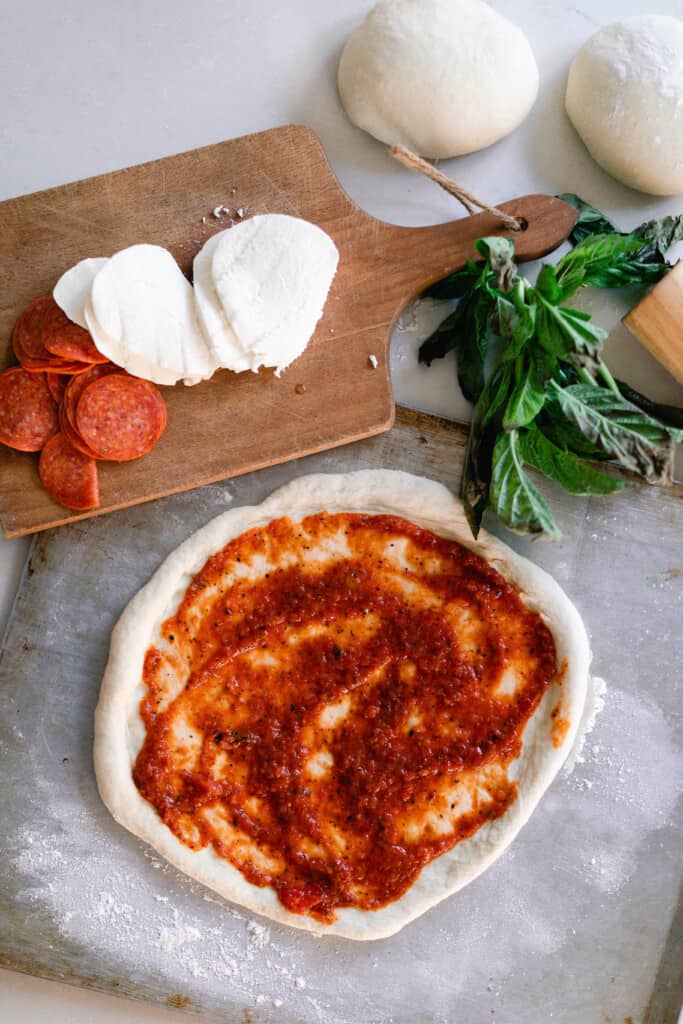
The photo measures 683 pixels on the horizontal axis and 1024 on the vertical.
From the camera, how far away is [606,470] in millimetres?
3127

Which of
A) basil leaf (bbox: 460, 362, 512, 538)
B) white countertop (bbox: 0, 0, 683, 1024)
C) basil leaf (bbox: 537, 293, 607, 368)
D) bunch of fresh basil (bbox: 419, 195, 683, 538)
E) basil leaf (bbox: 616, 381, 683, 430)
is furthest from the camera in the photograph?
white countertop (bbox: 0, 0, 683, 1024)

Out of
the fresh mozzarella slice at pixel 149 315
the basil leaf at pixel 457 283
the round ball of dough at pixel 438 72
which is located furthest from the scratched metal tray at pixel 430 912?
the round ball of dough at pixel 438 72

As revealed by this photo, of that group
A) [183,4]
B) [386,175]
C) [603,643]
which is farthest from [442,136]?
[603,643]

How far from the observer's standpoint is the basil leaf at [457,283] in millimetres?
2988

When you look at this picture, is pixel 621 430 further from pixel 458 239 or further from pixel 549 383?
pixel 458 239

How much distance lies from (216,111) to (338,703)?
7.13 ft

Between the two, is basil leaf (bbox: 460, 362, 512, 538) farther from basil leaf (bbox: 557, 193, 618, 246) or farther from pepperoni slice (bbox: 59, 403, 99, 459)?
pepperoni slice (bbox: 59, 403, 99, 459)

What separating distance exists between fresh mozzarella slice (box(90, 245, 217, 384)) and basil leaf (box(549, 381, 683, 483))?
3.66 ft

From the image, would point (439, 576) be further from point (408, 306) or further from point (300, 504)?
point (408, 306)

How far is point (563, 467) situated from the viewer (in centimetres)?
282

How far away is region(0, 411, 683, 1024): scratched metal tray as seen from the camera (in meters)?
3.13

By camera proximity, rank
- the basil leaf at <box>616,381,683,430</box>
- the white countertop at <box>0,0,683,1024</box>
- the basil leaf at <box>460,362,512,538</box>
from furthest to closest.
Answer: the white countertop at <box>0,0,683,1024</box> < the basil leaf at <box>616,381,683,430</box> < the basil leaf at <box>460,362,512,538</box>

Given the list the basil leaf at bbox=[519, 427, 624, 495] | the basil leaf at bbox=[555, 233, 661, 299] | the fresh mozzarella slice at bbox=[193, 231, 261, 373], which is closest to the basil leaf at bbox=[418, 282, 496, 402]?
the basil leaf at bbox=[555, 233, 661, 299]

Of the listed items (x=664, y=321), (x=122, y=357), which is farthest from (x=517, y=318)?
(x=122, y=357)
